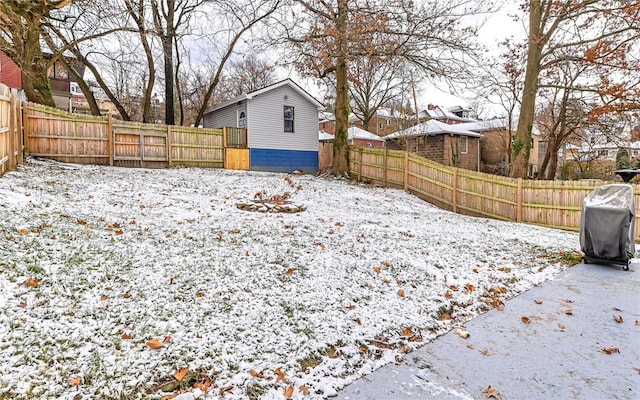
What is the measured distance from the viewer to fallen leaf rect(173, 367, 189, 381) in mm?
2309

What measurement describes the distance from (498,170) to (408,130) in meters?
7.44

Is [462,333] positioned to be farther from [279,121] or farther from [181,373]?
[279,121]

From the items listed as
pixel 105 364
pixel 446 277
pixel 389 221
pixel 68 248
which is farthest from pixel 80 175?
pixel 446 277

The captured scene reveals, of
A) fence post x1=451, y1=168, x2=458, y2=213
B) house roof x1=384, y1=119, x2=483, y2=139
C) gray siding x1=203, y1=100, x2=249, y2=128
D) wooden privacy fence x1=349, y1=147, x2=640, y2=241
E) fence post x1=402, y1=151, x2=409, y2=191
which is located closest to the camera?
wooden privacy fence x1=349, y1=147, x2=640, y2=241

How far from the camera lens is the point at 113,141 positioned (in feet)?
42.6

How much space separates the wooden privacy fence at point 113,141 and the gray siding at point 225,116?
2.76 m

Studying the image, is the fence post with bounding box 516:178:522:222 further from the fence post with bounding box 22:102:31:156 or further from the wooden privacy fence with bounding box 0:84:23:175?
the fence post with bounding box 22:102:31:156

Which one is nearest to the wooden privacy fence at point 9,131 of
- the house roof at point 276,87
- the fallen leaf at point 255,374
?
the fallen leaf at point 255,374

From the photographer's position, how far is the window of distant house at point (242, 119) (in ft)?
58.0

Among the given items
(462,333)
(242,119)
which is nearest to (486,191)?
(462,333)

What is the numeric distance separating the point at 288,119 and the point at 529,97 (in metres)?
11.0

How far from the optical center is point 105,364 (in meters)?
2.35

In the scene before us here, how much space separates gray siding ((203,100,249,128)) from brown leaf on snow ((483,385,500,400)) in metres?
16.9

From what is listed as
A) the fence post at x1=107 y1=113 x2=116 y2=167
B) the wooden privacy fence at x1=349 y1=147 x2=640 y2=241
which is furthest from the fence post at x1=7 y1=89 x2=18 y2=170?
the wooden privacy fence at x1=349 y1=147 x2=640 y2=241
